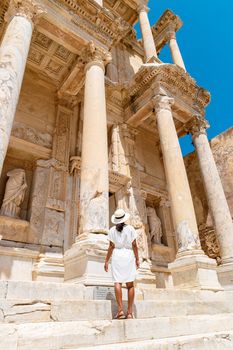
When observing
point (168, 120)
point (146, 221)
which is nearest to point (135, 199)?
point (146, 221)

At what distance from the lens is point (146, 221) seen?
11430 mm

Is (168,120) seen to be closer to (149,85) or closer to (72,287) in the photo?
(149,85)

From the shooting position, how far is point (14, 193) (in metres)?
8.43

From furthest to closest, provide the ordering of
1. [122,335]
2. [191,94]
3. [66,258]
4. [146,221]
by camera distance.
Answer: [191,94] → [146,221] → [66,258] → [122,335]

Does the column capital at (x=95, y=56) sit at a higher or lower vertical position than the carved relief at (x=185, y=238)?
higher

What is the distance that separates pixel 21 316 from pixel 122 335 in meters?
1.38

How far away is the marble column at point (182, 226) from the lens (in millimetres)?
7309

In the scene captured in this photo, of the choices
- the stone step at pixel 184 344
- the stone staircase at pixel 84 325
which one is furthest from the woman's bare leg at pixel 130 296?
the stone step at pixel 184 344

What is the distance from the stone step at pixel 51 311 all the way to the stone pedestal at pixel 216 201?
6.64 m

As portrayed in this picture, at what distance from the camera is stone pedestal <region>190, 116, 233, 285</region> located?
9.18 meters

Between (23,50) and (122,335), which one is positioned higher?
(23,50)

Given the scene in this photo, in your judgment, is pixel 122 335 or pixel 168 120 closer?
pixel 122 335

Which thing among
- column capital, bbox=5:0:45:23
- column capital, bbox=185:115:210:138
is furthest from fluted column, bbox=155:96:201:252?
column capital, bbox=5:0:45:23

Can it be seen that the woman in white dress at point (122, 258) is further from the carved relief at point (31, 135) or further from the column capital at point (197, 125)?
the column capital at point (197, 125)
